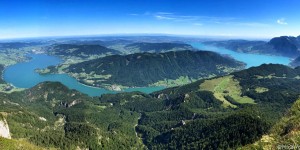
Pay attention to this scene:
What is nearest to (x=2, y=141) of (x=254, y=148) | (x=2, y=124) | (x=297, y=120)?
(x=2, y=124)

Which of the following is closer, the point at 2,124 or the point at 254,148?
the point at 254,148

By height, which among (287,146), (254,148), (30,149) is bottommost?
(30,149)

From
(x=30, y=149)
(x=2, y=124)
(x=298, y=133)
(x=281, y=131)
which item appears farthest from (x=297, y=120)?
(x=2, y=124)

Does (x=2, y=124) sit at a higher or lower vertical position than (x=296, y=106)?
lower

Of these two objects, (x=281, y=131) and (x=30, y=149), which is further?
(x=30, y=149)

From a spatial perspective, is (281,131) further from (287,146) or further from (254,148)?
(287,146)

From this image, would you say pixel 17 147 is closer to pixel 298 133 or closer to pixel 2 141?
pixel 2 141

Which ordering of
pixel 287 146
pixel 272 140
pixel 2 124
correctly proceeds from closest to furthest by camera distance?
1. pixel 287 146
2. pixel 272 140
3. pixel 2 124

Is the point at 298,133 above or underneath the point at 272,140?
above

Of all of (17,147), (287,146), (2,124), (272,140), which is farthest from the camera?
(2,124)
